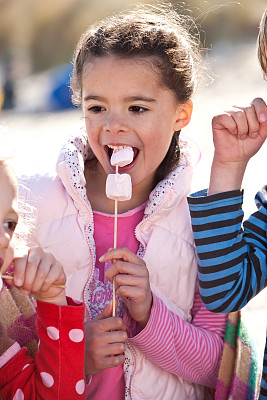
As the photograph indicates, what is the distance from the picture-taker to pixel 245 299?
2.43 m

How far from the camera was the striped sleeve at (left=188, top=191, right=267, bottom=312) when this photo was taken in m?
2.38

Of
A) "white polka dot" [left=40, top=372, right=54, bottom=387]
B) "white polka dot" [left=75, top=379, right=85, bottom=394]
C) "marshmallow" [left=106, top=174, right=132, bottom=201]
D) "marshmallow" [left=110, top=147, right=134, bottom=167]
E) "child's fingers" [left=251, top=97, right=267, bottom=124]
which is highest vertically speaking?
"child's fingers" [left=251, top=97, right=267, bottom=124]

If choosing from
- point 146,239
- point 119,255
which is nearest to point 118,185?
point 119,255

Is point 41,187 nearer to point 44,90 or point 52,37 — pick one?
point 44,90

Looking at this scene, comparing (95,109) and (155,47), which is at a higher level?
(155,47)

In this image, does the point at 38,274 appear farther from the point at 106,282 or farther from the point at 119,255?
the point at 106,282

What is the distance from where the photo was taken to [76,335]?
2098 millimetres

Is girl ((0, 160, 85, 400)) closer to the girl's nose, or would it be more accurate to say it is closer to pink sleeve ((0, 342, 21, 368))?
pink sleeve ((0, 342, 21, 368))

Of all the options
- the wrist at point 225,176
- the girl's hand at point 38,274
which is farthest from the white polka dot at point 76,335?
the wrist at point 225,176

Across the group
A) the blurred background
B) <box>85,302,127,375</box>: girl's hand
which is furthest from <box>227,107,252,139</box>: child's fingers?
<box>85,302,127,375</box>: girl's hand

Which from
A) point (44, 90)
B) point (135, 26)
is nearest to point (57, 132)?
point (44, 90)

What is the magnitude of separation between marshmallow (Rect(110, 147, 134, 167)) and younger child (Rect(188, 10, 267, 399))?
28 cm

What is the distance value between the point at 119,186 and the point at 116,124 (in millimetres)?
290

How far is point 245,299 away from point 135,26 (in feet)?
4.00
